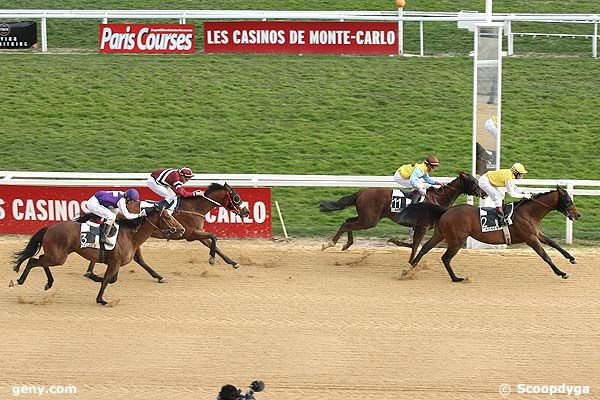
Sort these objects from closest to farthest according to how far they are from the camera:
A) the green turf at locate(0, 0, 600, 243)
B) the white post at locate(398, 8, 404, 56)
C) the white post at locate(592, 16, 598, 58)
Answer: the green turf at locate(0, 0, 600, 243), the white post at locate(398, 8, 404, 56), the white post at locate(592, 16, 598, 58)

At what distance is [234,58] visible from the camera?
2247 centimetres

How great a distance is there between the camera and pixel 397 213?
1398cm

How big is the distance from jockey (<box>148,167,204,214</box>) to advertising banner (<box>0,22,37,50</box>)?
33.0 ft

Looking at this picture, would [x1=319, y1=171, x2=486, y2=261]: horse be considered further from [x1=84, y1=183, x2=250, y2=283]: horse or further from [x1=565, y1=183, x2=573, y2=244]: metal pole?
[x1=565, y1=183, x2=573, y2=244]: metal pole

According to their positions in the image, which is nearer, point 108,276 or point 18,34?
point 108,276

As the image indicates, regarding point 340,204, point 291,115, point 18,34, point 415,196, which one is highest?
point 18,34

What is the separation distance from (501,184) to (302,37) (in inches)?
381

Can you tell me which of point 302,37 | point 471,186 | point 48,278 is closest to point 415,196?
point 471,186

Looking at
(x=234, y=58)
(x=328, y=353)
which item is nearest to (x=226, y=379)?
(x=328, y=353)

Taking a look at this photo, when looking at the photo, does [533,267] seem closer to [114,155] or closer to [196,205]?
[196,205]

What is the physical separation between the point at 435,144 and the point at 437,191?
16.6ft

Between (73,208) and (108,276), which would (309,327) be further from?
(73,208)

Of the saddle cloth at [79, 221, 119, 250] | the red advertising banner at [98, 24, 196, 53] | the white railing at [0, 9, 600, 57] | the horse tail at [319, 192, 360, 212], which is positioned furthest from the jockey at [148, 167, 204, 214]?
the red advertising banner at [98, 24, 196, 53]

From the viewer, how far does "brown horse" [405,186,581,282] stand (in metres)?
13.2
